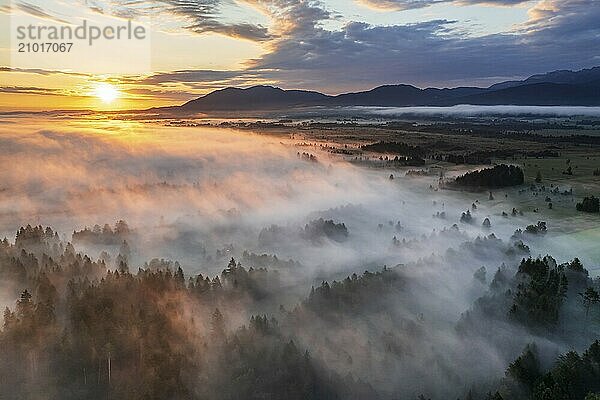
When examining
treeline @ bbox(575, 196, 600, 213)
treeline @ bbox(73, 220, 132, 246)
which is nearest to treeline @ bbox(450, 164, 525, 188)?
treeline @ bbox(575, 196, 600, 213)

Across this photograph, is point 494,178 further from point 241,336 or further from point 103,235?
point 103,235

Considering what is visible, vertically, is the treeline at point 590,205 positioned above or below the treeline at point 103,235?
above

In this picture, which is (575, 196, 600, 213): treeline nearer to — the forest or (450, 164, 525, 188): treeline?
(450, 164, 525, 188): treeline

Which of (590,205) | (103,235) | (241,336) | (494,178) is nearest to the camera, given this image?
(241,336)

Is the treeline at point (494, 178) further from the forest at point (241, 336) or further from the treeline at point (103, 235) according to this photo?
the treeline at point (103, 235)

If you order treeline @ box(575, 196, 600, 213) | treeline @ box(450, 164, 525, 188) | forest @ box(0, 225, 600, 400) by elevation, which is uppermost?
treeline @ box(450, 164, 525, 188)

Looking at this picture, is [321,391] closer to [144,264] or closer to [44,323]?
[44,323]

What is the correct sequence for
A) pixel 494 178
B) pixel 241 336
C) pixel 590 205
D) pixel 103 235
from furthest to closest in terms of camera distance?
pixel 494 178, pixel 103 235, pixel 590 205, pixel 241 336

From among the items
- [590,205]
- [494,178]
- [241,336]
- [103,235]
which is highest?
[494,178]

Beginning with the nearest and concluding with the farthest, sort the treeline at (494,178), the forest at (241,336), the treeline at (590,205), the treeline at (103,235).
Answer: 1. the forest at (241,336)
2. the treeline at (590,205)
3. the treeline at (103,235)
4. the treeline at (494,178)

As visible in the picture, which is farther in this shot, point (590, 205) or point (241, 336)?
point (590, 205)

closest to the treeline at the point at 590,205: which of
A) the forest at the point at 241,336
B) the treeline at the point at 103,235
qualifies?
the forest at the point at 241,336

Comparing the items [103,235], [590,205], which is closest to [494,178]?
[590,205]
